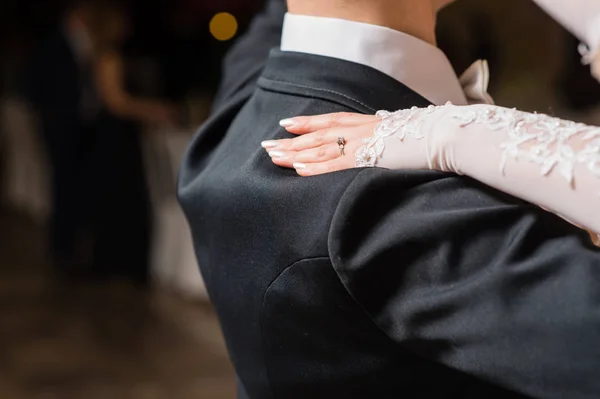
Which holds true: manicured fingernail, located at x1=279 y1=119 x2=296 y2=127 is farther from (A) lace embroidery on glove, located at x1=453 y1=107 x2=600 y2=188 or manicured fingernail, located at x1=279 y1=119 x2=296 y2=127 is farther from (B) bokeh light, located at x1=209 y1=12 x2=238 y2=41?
(B) bokeh light, located at x1=209 y1=12 x2=238 y2=41

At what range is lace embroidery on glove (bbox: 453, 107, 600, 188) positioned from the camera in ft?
1.61

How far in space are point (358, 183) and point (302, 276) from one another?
10 cm

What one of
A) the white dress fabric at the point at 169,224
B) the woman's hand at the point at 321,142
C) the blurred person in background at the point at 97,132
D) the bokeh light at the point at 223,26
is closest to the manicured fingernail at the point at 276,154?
the woman's hand at the point at 321,142

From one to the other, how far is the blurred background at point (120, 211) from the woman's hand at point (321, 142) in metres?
1.16

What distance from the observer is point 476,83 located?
0.70m

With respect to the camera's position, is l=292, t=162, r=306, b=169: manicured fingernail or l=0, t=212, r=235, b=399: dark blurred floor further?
l=0, t=212, r=235, b=399: dark blurred floor

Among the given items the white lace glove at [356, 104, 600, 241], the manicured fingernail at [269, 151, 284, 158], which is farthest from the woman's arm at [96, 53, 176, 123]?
the white lace glove at [356, 104, 600, 241]

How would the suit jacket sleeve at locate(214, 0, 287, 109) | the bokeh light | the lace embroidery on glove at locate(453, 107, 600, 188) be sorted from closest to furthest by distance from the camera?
1. the lace embroidery on glove at locate(453, 107, 600, 188)
2. the suit jacket sleeve at locate(214, 0, 287, 109)
3. the bokeh light

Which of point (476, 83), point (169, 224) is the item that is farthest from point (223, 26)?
point (476, 83)

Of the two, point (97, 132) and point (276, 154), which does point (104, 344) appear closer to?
point (97, 132)

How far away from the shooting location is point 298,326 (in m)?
0.64

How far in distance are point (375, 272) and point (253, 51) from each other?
457mm

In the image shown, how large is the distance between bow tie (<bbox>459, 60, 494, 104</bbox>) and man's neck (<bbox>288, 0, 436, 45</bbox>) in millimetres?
61

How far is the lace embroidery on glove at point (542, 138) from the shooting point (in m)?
0.49
